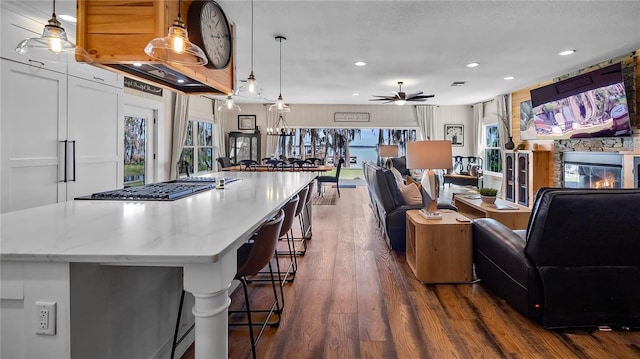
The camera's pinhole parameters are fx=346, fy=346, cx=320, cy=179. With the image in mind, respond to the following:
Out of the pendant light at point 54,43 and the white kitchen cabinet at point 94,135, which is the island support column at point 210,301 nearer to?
the pendant light at point 54,43

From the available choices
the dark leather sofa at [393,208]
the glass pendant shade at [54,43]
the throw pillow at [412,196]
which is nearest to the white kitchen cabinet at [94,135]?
the glass pendant shade at [54,43]

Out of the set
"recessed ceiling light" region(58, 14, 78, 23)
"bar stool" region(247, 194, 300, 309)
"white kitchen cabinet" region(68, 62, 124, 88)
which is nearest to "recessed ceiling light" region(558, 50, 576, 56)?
"bar stool" region(247, 194, 300, 309)

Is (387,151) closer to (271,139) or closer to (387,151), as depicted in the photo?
(387,151)

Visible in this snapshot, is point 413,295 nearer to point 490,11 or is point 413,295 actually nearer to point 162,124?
point 490,11

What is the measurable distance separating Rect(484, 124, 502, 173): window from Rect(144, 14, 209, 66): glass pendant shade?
27.9 ft

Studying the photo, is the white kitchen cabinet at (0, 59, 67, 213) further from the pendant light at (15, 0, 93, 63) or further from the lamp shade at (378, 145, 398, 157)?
the lamp shade at (378, 145, 398, 157)

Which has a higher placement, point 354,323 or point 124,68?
point 124,68

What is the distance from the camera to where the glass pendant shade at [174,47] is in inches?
71.0

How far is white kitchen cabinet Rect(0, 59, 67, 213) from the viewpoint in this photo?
294 centimetres

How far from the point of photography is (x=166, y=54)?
6.16 feet

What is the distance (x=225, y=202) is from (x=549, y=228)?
6.38ft

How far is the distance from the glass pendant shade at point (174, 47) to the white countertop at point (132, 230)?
818 millimetres

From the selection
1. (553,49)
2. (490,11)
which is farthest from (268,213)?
(553,49)

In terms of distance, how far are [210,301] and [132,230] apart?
46 cm
